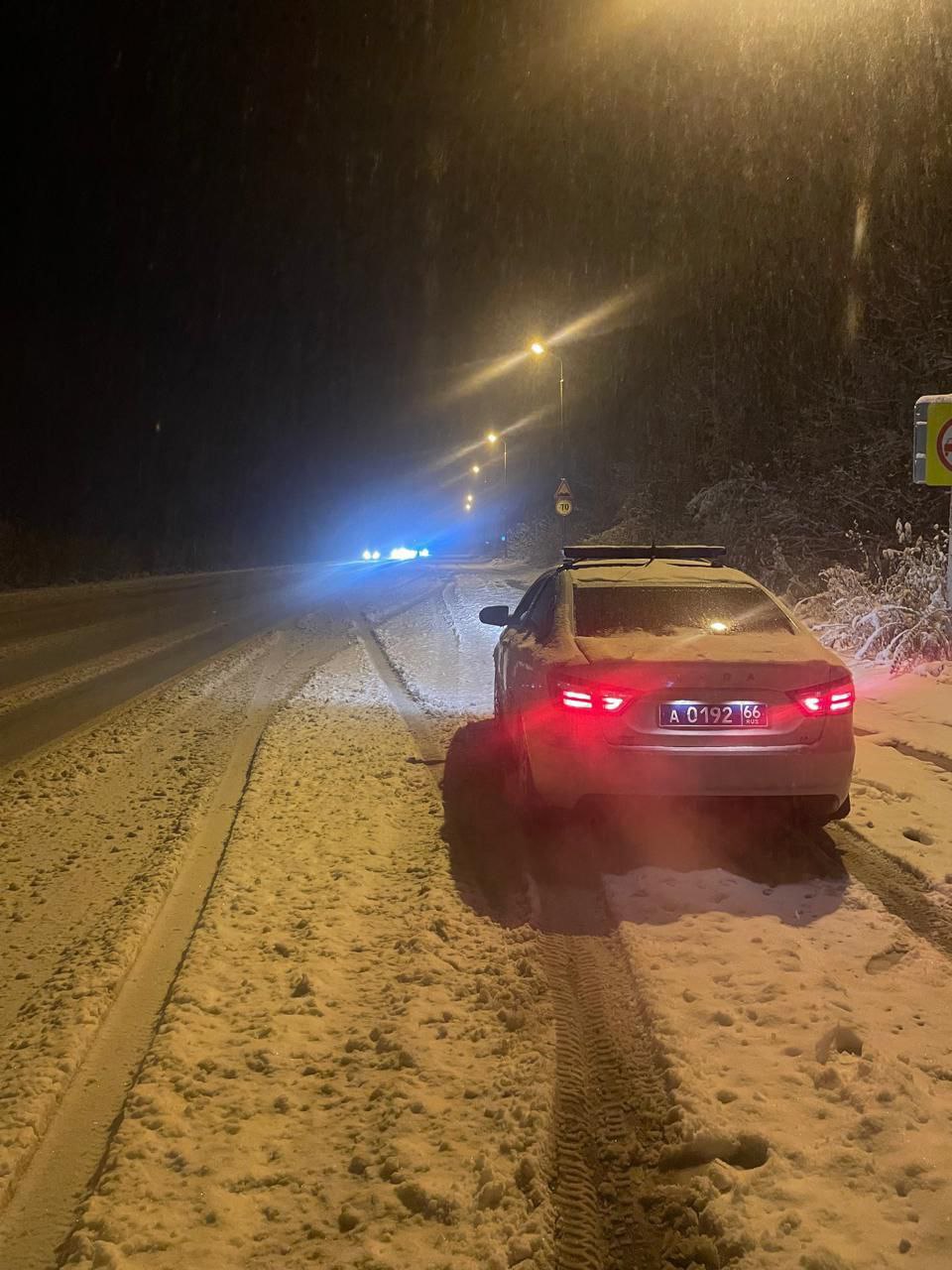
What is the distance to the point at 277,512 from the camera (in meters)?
91.9

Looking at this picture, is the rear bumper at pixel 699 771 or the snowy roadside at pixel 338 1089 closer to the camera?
the snowy roadside at pixel 338 1089

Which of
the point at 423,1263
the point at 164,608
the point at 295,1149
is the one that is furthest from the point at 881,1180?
the point at 164,608

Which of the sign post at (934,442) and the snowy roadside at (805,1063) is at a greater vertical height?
the sign post at (934,442)

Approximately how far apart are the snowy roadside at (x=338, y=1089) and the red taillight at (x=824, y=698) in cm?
185

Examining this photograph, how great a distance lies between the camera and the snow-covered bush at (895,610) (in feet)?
36.0

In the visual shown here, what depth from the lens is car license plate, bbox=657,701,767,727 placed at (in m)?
4.48

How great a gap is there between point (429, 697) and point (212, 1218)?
8.06 meters

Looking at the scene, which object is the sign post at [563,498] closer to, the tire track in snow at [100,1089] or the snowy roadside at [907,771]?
the snowy roadside at [907,771]

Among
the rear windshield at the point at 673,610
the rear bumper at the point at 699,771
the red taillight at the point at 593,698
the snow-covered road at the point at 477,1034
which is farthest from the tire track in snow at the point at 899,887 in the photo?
the red taillight at the point at 593,698

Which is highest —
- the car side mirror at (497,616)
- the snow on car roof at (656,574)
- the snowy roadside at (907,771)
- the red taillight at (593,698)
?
the snow on car roof at (656,574)

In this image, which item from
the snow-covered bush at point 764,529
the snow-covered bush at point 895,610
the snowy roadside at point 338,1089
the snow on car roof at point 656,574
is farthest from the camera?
the snow-covered bush at point 764,529

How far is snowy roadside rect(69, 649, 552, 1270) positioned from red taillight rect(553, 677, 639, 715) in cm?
114

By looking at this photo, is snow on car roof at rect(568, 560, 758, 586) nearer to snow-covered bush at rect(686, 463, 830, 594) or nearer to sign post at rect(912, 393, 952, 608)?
sign post at rect(912, 393, 952, 608)

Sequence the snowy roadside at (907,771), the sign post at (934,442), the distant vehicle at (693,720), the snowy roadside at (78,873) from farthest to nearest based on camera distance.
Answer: the sign post at (934,442), the snowy roadside at (907,771), the distant vehicle at (693,720), the snowy roadside at (78,873)
